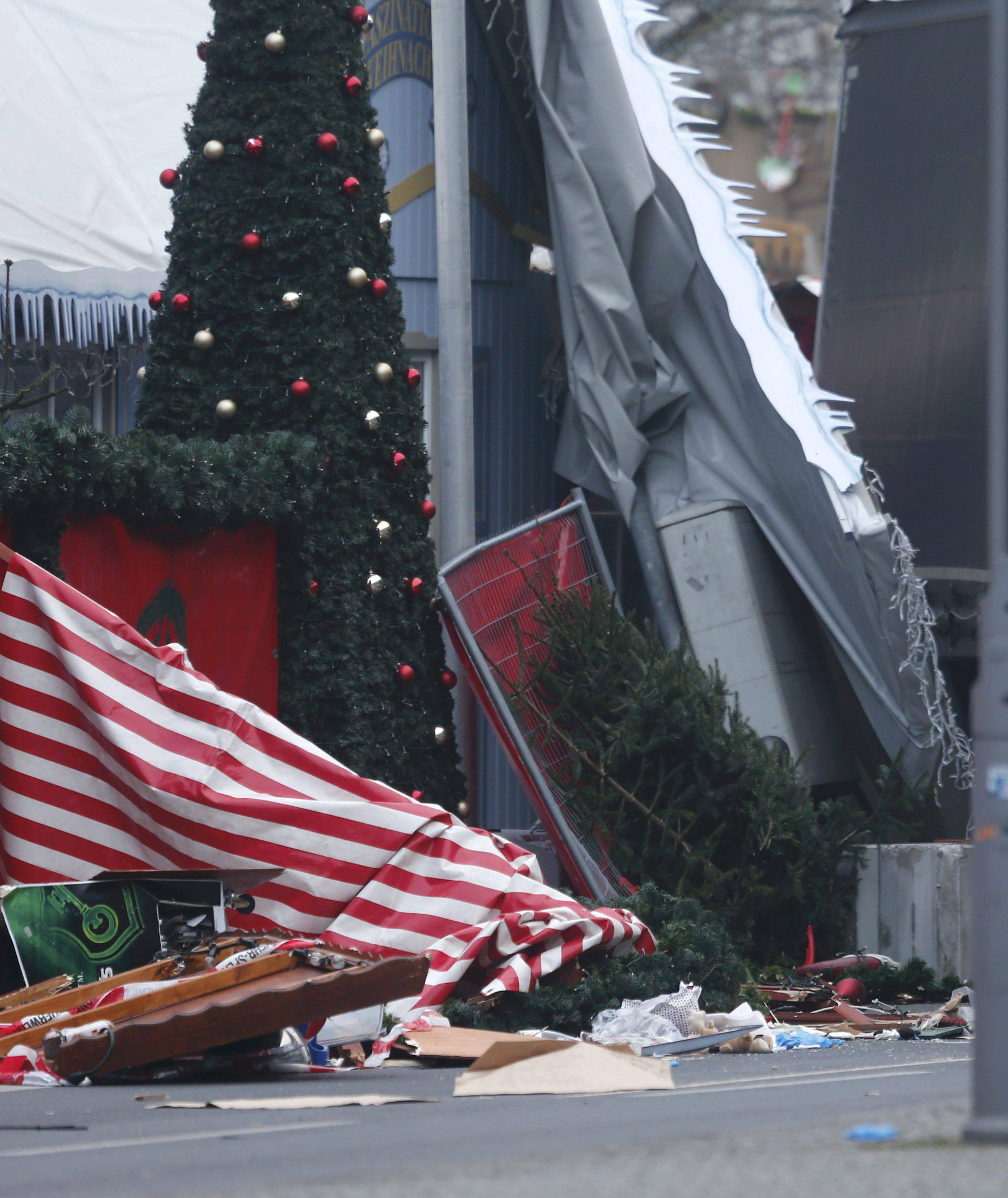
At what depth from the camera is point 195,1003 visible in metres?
8.07

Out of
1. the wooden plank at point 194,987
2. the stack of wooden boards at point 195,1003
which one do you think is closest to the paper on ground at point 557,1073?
the stack of wooden boards at point 195,1003

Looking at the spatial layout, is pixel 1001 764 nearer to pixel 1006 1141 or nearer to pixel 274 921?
pixel 1006 1141

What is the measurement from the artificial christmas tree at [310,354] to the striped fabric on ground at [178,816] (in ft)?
7.16

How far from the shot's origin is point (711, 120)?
15.7 metres

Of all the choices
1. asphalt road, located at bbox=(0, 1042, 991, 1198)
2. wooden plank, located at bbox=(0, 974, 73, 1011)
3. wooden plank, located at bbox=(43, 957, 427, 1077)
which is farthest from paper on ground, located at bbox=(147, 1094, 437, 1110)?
wooden plank, located at bbox=(0, 974, 73, 1011)

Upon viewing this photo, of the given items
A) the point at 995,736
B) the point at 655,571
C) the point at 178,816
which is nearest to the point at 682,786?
the point at 655,571

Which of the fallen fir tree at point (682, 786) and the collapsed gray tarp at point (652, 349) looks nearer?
the fallen fir tree at point (682, 786)

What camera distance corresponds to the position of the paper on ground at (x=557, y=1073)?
25.0 ft

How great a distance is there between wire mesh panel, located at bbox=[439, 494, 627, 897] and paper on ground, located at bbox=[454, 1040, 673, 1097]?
4.88 meters

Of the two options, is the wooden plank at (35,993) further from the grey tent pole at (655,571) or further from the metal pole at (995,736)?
the grey tent pole at (655,571)

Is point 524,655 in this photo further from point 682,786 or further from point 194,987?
point 194,987

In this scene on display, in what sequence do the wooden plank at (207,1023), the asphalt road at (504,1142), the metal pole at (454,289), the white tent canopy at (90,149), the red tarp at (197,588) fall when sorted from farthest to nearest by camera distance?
the metal pole at (454,289) < the white tent canopy at (90,149) < the red tarp at (197,588) < the wooden plank at (207,1023) < the asphalt road at (504,1142)

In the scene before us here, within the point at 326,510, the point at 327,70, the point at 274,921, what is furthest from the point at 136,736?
the point at 327,70

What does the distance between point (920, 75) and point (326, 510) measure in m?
6.09
